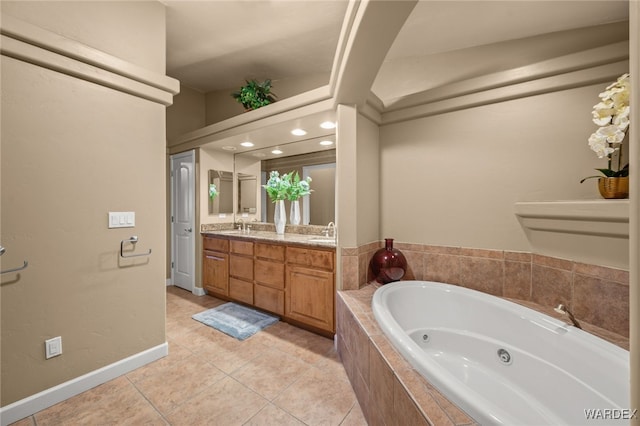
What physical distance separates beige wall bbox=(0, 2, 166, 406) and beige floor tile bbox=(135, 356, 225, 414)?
11.2 inches

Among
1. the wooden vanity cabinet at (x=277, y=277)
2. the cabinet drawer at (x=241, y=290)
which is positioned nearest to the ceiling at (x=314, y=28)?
the wooden vanity cabinet at (x=277, y=277)

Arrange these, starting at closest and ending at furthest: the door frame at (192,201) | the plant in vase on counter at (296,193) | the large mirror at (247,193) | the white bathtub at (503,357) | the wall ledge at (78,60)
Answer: the white bathtub at (503,357)
the wall ledge at (78,60)
the plant in vase on counter at (296,193)
the door frame at (192,201)
the large mirror at (247,193)

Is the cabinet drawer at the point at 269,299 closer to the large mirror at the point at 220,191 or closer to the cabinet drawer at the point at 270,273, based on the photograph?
the cabinet drawer at the point at 270,273

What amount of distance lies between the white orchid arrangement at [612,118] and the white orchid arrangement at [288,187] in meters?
2.42

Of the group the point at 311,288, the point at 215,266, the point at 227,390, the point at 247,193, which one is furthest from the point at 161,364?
the point at 247,193

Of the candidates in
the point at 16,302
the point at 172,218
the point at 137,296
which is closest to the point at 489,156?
the point at 137,296

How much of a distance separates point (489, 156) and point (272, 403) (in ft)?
7.78

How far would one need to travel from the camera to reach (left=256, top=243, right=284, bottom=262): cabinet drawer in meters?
2.71

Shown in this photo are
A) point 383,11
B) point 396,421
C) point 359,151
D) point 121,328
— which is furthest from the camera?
point 359,151

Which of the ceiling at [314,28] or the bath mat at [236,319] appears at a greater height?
the ceiling at [314,28]

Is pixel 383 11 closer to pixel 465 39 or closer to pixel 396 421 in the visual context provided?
pixel 465 39

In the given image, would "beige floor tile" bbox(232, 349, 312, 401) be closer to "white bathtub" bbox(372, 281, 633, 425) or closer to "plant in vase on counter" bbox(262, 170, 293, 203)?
"white bathtub" bbox(372, 281, 633, 425)

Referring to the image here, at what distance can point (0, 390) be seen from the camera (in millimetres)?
1503

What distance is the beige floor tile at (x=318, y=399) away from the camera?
1.59 m
